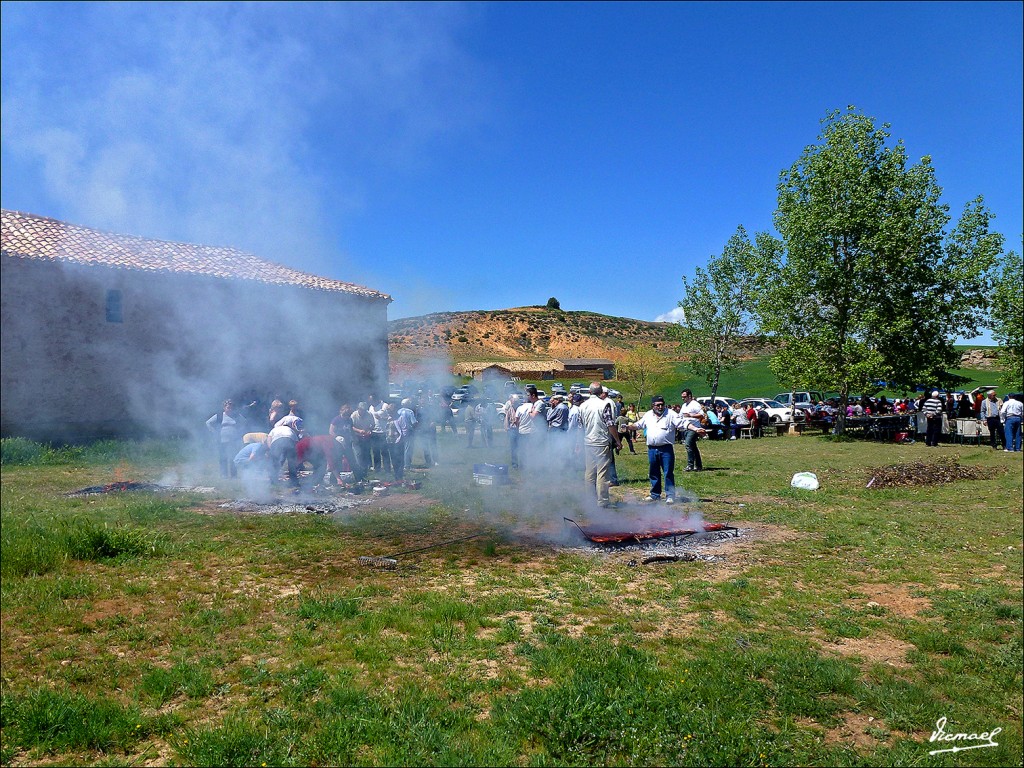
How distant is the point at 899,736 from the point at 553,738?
1952mm

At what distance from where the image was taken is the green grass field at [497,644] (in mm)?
3473

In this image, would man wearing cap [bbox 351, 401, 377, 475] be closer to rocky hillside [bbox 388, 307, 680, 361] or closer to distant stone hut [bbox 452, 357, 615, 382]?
distant stone hut [bbox 452, 357, 615, 382]

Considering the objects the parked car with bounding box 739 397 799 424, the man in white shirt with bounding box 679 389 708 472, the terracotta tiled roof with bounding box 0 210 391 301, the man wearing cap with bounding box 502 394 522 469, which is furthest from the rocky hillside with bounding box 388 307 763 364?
the man in white shirt with bounding box 679 389 708 472

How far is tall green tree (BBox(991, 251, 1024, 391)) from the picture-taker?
26.0 metres

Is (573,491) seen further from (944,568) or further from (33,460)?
(33,460)

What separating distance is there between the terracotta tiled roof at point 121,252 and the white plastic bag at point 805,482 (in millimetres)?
17559

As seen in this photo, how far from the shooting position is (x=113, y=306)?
19.0 metres

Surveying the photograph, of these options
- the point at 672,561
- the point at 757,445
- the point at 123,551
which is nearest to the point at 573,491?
the point at 672,561

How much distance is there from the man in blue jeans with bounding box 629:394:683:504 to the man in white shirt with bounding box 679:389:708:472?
9.60 ft

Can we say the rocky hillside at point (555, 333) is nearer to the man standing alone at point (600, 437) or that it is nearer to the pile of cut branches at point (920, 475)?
the pile of cut branches at point (920, 475)

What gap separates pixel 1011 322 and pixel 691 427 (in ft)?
72.8

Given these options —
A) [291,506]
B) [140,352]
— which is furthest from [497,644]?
[140,352]

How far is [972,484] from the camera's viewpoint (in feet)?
38.8

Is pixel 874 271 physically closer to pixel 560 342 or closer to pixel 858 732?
pixel 858 732
